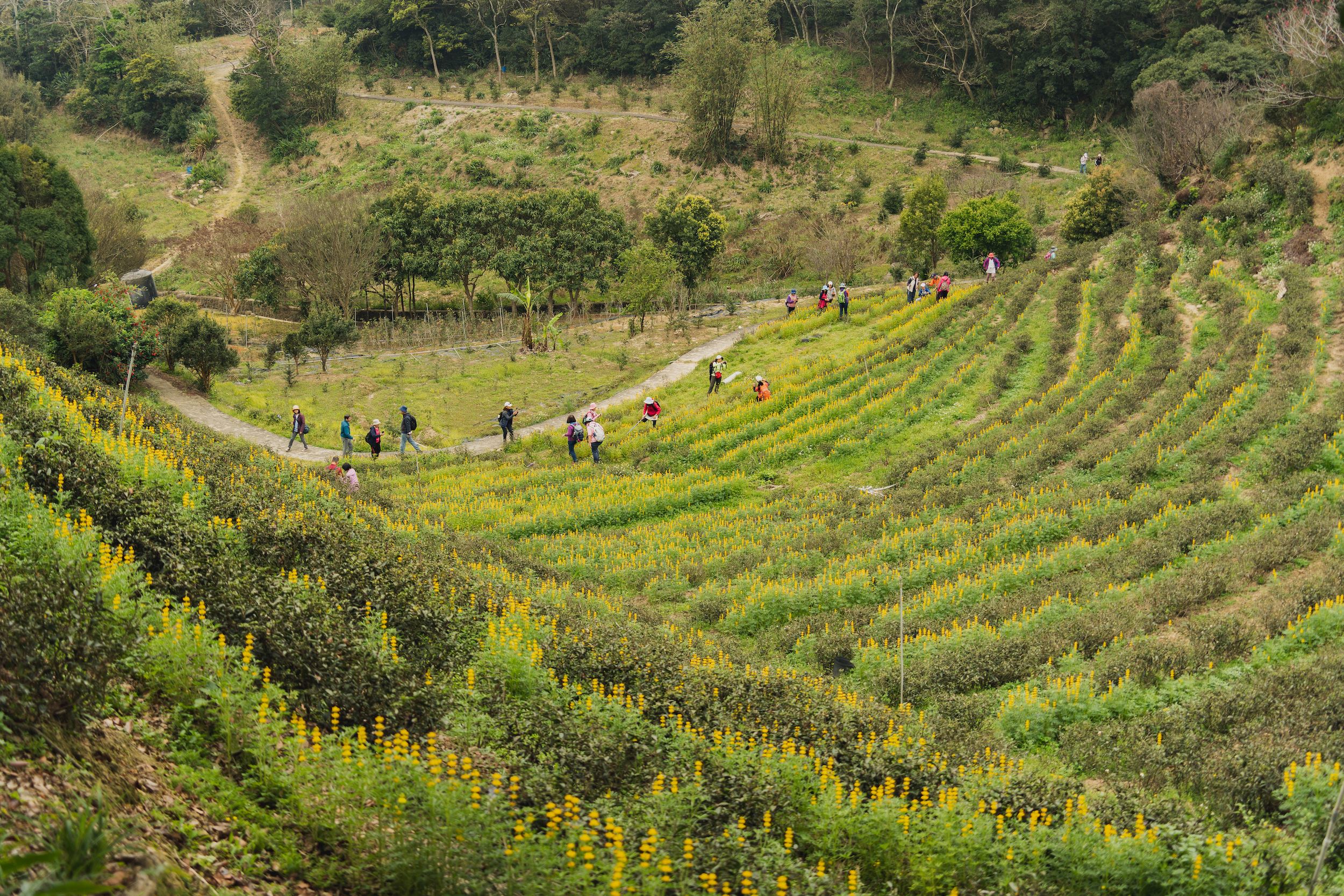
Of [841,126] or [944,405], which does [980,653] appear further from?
[841,126]

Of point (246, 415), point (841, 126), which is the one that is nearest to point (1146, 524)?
point (246, 415)

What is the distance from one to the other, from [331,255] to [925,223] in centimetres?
2410

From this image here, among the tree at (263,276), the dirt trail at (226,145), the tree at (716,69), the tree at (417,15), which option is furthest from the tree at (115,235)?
the tree at (716,69)

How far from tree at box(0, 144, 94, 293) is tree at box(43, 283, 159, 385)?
27.0ft

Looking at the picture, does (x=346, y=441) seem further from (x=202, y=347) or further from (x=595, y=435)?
(x=202, y=347)

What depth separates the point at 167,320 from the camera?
29.7 metres

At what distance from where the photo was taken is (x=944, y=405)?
2352 cm

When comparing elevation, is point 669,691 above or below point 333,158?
below

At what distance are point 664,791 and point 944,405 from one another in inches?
700

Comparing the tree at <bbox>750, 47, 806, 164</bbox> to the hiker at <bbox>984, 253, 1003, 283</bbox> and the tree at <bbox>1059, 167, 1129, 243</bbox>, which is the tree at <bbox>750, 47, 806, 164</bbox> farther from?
the hiker at <bbox>984, 253, 1003, 283</bbox>

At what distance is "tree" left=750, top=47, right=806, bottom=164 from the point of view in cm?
6538

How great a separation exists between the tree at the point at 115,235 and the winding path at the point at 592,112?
29.8 m

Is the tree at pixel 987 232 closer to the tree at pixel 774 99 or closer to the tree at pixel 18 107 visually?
the tree at pixel 774 99

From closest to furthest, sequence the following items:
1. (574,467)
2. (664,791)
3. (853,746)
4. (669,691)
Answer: (664,791)
(853,746)
(669,691)
(574,467)
